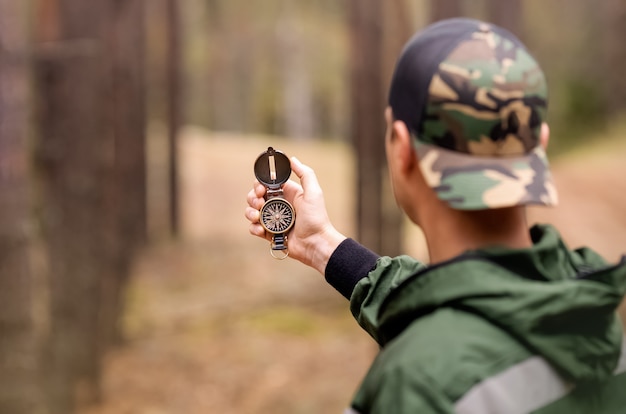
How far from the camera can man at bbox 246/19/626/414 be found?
189 cm

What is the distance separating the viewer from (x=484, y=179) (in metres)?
2.03

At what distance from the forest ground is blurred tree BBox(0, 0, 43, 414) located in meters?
2.42

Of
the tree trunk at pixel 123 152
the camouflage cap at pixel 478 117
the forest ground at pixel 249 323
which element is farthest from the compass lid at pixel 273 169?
the tree trunk at pixel 123 152

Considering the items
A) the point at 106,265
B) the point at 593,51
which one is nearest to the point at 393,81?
the point at 106,265

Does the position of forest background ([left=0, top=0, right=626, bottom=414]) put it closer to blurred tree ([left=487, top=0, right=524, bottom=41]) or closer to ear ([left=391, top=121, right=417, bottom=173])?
blurred tree ([left=487, top=0, right=524, bottom=41])

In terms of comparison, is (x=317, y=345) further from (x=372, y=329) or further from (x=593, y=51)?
(x=593, y=51)

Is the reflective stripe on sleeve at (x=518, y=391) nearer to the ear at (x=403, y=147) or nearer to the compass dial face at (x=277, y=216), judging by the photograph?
the ear at (x=403, y=147)

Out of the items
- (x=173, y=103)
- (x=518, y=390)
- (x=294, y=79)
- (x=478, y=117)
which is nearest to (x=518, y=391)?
(x=518, y=390)

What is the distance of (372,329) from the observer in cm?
251

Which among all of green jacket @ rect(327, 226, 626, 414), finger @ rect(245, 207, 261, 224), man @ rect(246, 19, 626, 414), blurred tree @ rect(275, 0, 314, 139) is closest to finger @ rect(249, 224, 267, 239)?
finger @ rect(245, 207, 261, 224)

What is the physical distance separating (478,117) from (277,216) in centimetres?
89

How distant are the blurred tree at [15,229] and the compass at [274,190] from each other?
3.33 metres

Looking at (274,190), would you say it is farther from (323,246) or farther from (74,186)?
(74,186)

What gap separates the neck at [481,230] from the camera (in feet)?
6.93
